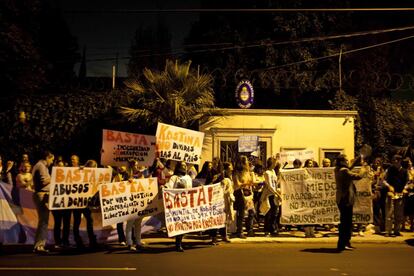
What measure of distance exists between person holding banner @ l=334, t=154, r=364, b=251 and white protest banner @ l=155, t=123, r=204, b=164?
3.93m

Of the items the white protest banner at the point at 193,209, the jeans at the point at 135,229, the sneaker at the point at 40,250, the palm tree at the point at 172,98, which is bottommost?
the sneaker at the point at 40,250

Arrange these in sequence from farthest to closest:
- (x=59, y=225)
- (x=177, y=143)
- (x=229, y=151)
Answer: (x=229, y=151) < (x=177, y=143) < (x=59, y=225)

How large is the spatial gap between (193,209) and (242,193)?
1.62 metres

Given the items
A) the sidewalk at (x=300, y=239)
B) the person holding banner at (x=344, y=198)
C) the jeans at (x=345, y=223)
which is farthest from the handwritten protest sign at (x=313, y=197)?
the jeans at (x=345, y=223)

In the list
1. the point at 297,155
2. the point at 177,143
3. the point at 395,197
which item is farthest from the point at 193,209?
the point at 297,155

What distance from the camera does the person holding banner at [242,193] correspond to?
12539 mm

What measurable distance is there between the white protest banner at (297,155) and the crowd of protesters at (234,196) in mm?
2067

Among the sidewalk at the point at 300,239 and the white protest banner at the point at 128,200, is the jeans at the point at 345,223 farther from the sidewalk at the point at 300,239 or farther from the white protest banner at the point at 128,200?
the white protest banner at the point at 128,200

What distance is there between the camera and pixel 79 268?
352 inches

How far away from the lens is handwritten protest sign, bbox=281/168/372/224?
12.9 m

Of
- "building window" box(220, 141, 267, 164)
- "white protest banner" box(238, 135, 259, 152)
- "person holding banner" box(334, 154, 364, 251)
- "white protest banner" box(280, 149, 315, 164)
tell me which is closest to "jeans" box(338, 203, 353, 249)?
"person holding banner" box(334, 154, 364, 251)

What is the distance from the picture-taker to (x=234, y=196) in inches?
496

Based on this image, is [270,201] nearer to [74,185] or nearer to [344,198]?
[344,198]

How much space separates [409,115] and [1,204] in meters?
15.1
